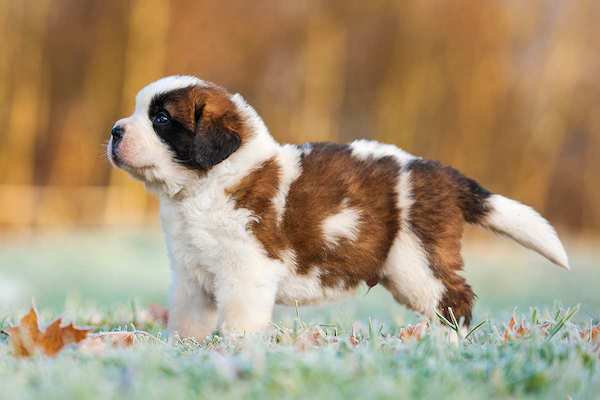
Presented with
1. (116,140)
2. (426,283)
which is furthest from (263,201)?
(426,283)

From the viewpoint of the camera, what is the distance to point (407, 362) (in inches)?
110

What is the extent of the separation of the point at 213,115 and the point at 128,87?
12.9 meters

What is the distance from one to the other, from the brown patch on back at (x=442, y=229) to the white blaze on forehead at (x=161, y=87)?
1190 mm

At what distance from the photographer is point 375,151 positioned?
425 cm

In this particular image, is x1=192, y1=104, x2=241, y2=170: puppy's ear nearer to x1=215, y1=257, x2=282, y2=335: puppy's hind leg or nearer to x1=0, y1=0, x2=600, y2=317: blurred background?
x1=215, y1=257, x2=282, y2=335: puppy's hind leg

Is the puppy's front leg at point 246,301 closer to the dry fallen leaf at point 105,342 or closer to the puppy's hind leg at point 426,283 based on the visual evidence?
the dry fallen leaf at point 105,342

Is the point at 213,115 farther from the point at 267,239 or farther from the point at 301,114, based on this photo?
the point at 301,114

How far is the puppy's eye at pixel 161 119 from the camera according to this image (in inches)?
158

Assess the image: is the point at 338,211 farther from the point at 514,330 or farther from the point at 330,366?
the point at 330,366

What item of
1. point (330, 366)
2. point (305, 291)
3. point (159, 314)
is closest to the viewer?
point (330, 366)

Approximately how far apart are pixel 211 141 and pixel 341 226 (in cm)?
75

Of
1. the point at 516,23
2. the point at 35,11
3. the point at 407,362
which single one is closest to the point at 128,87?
the point at 35,11

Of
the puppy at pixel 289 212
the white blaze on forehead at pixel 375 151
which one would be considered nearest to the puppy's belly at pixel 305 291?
the puppy at pixel 289 212

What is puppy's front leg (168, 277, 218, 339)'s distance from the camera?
4.07 m
